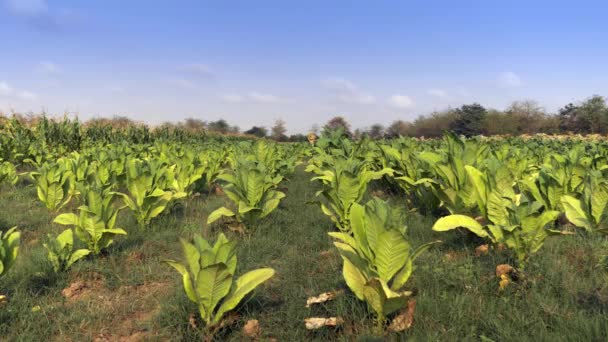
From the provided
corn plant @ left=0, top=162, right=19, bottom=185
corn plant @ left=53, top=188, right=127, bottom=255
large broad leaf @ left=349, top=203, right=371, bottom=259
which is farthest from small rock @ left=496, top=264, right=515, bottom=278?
corn plant @ left=0, top=162, right=19, bottom=185

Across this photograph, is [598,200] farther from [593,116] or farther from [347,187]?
[593,116]

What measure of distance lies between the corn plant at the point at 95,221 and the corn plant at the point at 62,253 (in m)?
0.21

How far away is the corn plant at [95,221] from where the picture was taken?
3.16m

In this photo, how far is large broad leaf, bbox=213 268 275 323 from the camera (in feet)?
6.89

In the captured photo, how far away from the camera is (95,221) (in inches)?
124

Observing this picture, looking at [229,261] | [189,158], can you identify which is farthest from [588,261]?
[189,158]

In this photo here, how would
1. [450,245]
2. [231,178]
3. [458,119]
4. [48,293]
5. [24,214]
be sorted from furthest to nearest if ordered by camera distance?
[458,119], [24,214], [231,178], [450,245], [48,293]

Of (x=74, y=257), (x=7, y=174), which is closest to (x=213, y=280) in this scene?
(x=74, y=257)

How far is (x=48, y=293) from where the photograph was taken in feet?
8.96

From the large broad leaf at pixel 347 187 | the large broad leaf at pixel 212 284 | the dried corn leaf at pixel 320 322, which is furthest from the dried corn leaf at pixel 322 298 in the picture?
the large broad leaf at pixel 347 187

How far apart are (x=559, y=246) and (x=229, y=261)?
98.8 inches

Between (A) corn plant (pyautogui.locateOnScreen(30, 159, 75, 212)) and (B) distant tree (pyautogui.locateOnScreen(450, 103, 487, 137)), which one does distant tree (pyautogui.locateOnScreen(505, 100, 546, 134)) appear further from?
(A) corn plant (pyautogui.locateOnScreen(30, 159, 75, 212))

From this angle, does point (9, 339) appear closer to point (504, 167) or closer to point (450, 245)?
point (450, 245)

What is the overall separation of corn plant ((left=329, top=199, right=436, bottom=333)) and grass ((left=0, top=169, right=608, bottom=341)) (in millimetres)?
171
